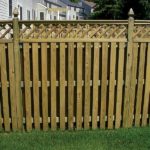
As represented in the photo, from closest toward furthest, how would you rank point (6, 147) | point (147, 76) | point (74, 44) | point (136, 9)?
1. point (6, 147)
2. point (74, 44)
3. point (147, 76)
4. point (136, 9)

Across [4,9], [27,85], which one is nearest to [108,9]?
[4,9]

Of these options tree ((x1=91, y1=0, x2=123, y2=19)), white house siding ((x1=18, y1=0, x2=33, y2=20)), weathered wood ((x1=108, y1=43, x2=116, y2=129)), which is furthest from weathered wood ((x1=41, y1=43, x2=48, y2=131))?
tree ((x1=91, y1=0, x2=123, y2=19))

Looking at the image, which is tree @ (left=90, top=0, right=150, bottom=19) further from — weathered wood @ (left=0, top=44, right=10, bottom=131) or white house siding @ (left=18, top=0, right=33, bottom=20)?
weathered wood @ (left=0, top=44, right=10, bottom=131)

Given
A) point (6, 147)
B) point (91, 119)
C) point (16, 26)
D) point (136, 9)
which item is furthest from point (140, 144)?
point (136, 9)

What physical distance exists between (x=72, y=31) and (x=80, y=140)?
66.1 inches

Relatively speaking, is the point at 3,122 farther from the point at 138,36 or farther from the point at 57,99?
the point at 138,36

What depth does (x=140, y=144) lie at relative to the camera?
17.2 feet

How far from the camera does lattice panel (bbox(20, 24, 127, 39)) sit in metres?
5.39

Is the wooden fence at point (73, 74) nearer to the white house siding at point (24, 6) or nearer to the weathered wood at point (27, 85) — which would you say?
the weathered wood at point (27, 85)

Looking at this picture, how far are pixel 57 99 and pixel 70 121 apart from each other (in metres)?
0.43

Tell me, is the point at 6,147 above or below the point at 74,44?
below

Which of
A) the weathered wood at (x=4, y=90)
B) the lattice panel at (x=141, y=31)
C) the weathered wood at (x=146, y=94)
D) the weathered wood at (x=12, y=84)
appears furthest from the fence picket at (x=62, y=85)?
the weathered wood at (x=146, y=94)

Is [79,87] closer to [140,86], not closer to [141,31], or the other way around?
[140,86]

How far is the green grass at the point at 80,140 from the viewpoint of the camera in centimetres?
511
